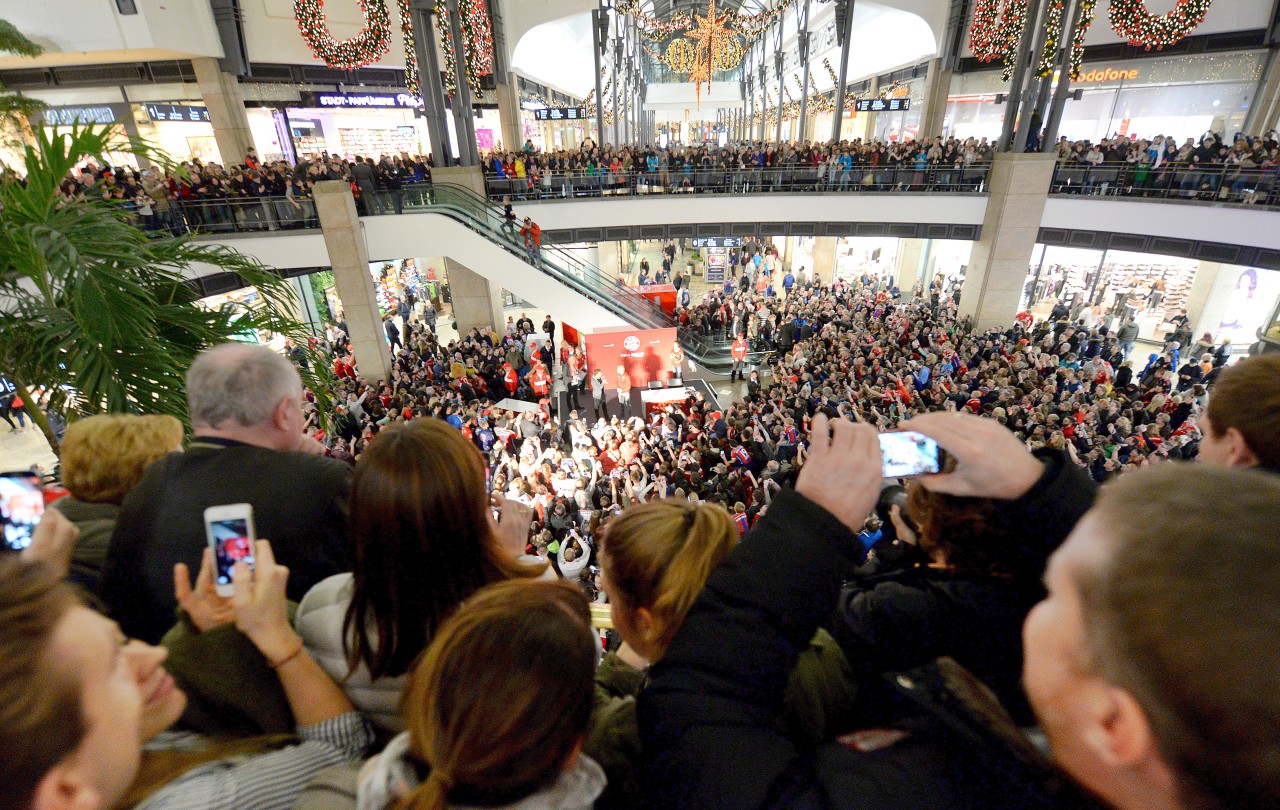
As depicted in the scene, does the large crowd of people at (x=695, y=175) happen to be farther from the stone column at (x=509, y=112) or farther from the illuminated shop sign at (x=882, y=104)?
the stone column at (x=509, y=112)

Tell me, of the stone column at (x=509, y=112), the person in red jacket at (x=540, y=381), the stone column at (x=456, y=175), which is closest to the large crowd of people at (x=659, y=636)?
the person in red jacket at (x=540, y=381)

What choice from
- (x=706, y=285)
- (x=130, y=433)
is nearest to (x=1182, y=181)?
(x=706, y=285)

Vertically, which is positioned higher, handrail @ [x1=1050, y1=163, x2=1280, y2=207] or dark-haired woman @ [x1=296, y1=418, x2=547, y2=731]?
handrail @ [x1=1050, y1=163, x2=1280, y2=207]

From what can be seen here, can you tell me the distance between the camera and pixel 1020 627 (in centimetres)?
127

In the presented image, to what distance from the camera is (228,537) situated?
154 centimetres

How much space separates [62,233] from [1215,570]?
4271mm

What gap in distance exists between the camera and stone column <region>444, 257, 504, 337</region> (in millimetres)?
18281

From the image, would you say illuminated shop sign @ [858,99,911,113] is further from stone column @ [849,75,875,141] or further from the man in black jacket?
the man in black jacket

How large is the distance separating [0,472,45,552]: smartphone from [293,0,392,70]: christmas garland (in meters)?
14.7

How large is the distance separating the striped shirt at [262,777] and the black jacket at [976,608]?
48.9 inches

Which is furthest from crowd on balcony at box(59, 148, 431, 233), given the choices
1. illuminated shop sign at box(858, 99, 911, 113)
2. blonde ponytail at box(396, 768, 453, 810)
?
illuminated shop sign at box(858, 99, 911, 113)

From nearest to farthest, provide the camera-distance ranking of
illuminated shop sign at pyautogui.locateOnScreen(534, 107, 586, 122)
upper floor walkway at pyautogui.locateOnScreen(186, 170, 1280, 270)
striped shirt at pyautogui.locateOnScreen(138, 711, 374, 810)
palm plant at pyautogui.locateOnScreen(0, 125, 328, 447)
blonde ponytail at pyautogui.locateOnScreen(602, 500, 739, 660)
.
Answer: striped shirt at pyautogui.locateOnScreen(138, 711, 374, 810) < blonde ponytail at pyautogui.locateOnScreen(602, 500, 739, 660) < palm plant at pyautogui.locateOnScreen(0, 125, 328, 447) < upper floor walkway at pyautogui.locateOnScreen(186, 170, 1280, 270) < illuminated shop sign at pyautogui.locateOnScreen(534, 107, 586, 122)

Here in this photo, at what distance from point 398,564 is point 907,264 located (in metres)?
26.6

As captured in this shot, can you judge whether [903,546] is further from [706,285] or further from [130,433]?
[706,285]
